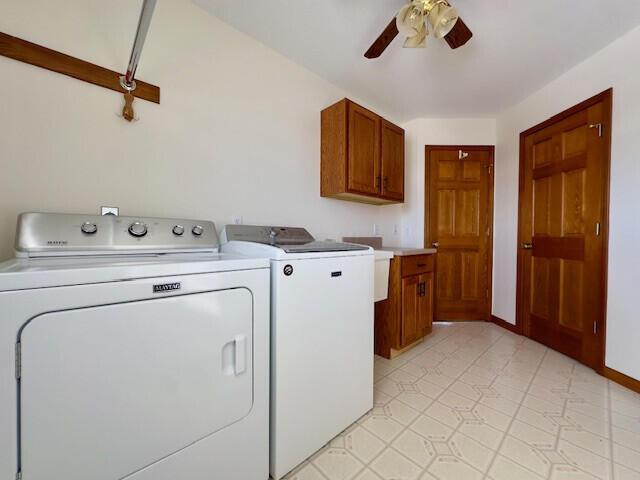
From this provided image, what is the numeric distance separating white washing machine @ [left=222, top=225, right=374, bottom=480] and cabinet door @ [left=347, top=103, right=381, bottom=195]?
2.79 feet

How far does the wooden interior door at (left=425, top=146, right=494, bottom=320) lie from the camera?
119 inches

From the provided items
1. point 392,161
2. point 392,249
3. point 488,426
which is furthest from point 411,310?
point 392,161

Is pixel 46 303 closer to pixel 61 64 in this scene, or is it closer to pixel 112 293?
pixel 112 293

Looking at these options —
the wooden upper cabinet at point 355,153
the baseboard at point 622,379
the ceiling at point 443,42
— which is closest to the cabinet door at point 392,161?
the wooden upper cabinet at point 355,153

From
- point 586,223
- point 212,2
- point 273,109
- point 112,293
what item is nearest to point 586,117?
point 586,223

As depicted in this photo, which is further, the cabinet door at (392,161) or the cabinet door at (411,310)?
the cabinet door at (392,161)

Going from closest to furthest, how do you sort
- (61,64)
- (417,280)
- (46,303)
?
(46,303), (61,64), (417,280)

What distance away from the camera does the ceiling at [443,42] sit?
60.3 inches

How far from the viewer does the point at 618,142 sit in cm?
182

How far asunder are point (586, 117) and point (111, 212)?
3205 mm

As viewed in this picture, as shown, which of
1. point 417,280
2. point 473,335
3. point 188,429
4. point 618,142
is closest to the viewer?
point 188,429

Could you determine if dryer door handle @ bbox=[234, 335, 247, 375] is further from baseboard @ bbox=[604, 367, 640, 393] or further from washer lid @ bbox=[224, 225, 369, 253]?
baseboard @ bbox=[604, 367, 640, 393]

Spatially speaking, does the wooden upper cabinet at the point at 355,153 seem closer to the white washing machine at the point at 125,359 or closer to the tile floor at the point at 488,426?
the white washing machine at the point at 125,359

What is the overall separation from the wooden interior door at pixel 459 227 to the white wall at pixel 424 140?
0.07 metres
